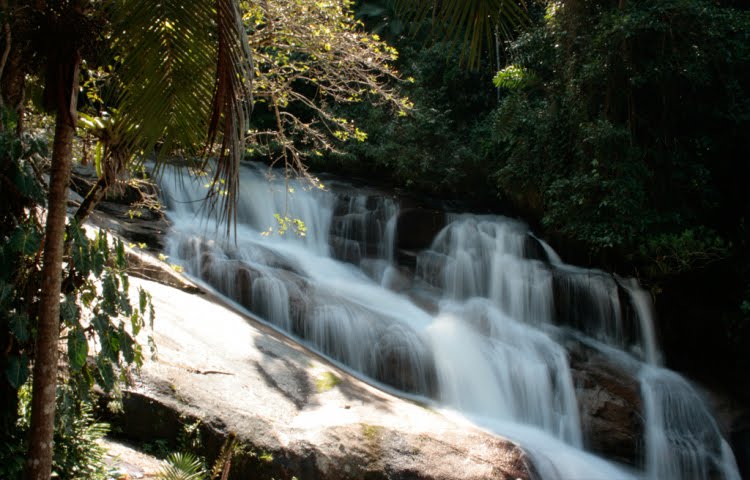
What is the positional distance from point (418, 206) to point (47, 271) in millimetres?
11636

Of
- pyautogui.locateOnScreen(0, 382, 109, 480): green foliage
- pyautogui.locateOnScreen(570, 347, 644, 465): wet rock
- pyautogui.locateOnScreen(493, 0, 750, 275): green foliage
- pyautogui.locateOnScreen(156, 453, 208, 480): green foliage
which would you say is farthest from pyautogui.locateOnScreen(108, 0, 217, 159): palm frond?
pyautogui.locateOnScreen(493, 0, 750, 275): green foliage

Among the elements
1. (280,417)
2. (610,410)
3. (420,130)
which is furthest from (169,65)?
(420,130)

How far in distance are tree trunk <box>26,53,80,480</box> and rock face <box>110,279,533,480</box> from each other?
6.10 feet

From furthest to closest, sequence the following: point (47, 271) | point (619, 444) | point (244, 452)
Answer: point (619, 444), point (244, 452), point (47, 271)

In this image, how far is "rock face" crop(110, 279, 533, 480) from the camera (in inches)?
228

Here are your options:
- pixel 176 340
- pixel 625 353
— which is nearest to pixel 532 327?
pixel 625 353

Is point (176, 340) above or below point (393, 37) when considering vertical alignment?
below

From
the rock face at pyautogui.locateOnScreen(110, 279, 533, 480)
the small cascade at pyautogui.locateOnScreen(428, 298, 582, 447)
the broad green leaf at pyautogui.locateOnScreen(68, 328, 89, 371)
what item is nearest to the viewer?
the broad green leaf at pyautogui.locateOnScreen(68, 328, 89, 371)

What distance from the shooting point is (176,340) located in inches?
273

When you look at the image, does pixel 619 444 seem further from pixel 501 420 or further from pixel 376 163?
pixel 376 163

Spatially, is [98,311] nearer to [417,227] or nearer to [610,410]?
[610,410]

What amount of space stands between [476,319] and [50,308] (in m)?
8.42

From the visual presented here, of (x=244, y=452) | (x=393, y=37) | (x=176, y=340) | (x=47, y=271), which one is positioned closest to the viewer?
(x=47, y=271)

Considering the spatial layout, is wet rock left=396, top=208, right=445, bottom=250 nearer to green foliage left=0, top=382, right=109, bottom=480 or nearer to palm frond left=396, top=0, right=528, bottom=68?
green foliage left=0, top=382, right=109, bottom=480
